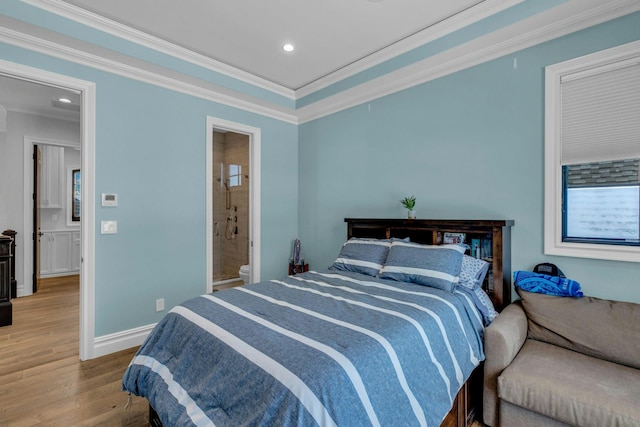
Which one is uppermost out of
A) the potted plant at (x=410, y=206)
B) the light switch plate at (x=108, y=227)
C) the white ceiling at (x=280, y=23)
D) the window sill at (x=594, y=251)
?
the white ceiling at (x=280, y=23)

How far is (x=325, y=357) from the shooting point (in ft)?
4.02

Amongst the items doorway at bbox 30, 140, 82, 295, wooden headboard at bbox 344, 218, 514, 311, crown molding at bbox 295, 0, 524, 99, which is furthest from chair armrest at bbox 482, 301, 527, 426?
doorway at bbox 30, 140, 82, 295

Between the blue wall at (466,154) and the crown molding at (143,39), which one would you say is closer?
the blue wall at (466,154)

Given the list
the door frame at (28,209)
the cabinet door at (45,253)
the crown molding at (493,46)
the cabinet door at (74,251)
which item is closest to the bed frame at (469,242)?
the crown molding at (493,46)

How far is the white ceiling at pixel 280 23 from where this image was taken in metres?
2.31

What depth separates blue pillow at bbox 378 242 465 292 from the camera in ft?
7.20

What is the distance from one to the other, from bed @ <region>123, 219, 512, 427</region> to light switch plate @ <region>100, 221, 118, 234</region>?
137cm

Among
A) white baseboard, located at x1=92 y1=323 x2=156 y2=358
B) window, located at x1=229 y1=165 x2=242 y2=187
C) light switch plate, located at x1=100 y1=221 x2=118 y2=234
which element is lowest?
white baseboard, located at x1=92 y1=323 x2=156 y2=358

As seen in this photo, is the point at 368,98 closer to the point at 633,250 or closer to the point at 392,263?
the point at 392,263

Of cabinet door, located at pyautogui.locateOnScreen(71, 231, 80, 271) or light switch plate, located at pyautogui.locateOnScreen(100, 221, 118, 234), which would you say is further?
cabinet door, located at pyautogui.locateOnScreen(71, 231, 80, 271)

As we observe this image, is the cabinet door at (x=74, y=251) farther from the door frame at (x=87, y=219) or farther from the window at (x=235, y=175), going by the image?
the door frame at (x=87, y=219)

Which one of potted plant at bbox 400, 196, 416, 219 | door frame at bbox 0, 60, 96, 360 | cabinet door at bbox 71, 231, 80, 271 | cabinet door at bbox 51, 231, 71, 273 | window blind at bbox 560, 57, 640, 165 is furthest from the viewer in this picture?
cabinet door at bbox 71, 231, 80, 271

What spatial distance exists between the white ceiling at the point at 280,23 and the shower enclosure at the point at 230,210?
2024mm

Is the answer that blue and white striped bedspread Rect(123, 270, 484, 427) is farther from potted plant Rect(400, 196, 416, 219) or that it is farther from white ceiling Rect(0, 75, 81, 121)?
white ceiling Rect(0, 75, 81, 121)
